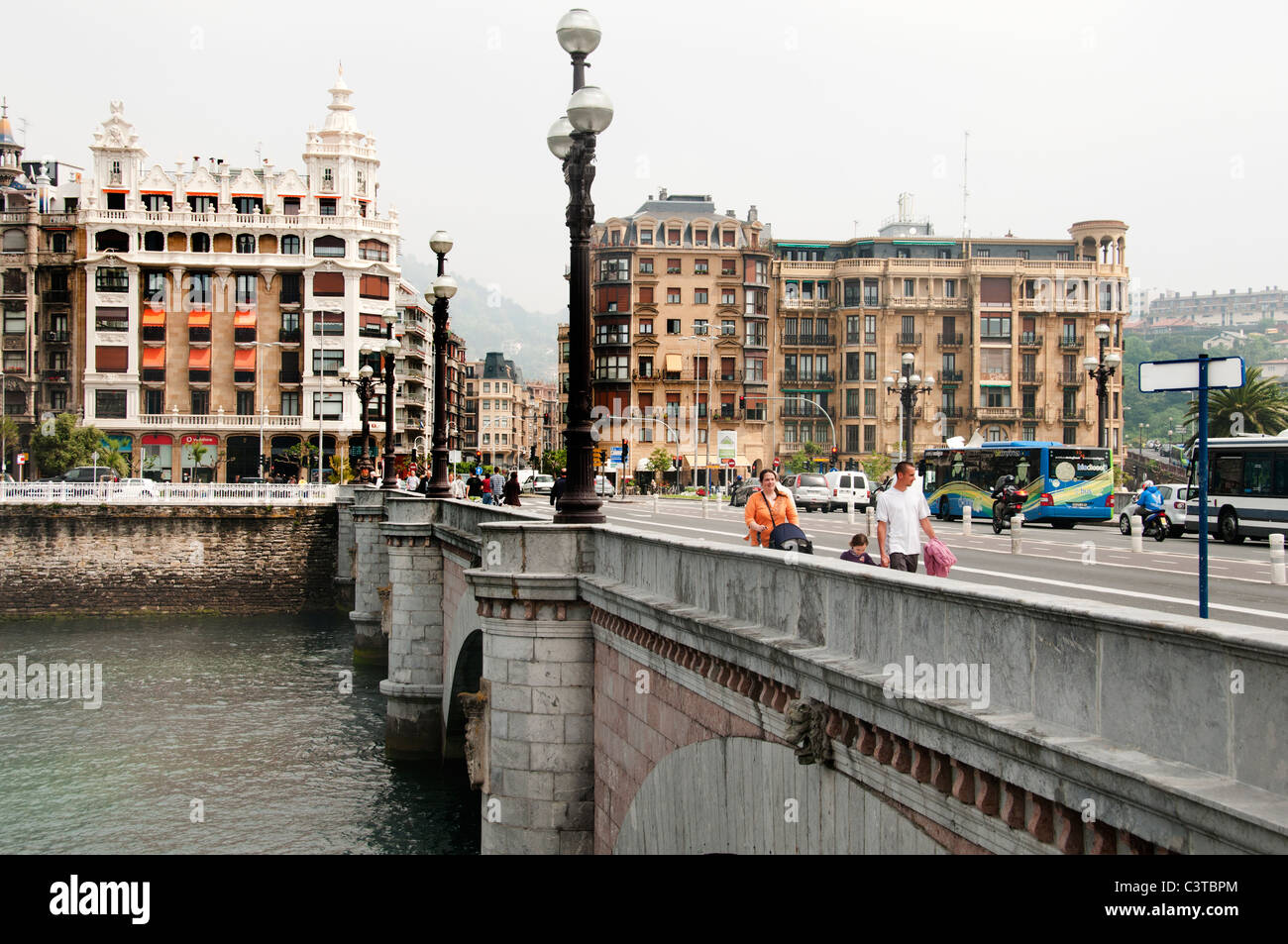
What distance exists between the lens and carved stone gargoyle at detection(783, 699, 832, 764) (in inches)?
270

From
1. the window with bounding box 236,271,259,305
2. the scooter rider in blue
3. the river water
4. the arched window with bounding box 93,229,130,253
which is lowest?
the river water

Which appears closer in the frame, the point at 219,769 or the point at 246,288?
the point at 219,769

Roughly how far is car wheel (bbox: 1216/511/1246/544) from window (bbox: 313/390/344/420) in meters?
65.0

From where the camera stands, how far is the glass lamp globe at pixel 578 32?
12148 millimetres

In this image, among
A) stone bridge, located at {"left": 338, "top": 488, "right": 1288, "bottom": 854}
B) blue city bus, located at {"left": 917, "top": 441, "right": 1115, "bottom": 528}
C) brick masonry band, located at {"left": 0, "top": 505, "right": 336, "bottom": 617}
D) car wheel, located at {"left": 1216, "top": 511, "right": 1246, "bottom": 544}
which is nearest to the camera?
stone bridge, located at {"left": 338, "top": 488, "right": 1288, "bottom": 854}

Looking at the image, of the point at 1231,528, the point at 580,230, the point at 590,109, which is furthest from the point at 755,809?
the point at 1231,528

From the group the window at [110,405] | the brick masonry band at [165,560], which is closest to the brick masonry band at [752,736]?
the brick masonry band at [165,560]

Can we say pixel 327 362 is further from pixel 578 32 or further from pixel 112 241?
pixel 578 32

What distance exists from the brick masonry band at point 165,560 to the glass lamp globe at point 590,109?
47.4 meters

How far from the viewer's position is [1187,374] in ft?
24.4

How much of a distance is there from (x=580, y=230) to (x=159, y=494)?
51224mm

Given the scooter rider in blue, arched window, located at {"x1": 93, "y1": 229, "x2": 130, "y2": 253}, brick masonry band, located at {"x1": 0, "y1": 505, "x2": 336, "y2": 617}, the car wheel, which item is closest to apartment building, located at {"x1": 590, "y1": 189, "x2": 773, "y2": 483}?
arched window, located at {"x1": 93, "y1": 229, "x2": 130, "y2": 253}

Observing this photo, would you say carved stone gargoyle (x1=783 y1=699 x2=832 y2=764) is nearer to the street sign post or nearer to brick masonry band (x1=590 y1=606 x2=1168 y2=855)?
brick masonry band (x1=590 y1=606 x2=1168 y2=855)

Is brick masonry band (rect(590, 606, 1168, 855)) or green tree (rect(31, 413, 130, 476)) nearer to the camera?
brick masonry band (rect(590, 606, 1168, 855))
